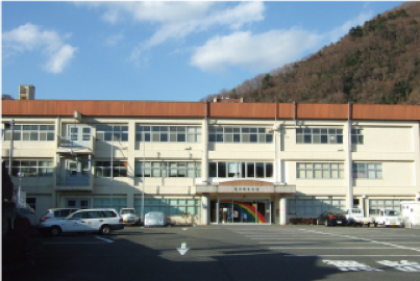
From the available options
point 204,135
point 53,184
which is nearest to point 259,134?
point 204,135

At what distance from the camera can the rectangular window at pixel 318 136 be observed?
140ft

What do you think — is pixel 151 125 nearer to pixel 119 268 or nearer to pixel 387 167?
pixel 387 167

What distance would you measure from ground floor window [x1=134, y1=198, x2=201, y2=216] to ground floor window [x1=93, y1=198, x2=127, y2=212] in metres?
1.14

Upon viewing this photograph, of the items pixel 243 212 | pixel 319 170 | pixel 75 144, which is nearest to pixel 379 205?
pixel 319 170

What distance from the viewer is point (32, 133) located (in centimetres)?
4116

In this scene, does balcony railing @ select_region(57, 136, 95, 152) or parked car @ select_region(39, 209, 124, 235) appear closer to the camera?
parked car @ select_region(39, 209, 124, 235)

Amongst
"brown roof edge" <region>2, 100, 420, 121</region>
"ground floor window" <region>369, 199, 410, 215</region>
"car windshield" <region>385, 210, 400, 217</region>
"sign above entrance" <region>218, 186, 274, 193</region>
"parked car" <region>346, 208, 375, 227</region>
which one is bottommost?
"parked car" <region>346, 208, 375, 227</region>

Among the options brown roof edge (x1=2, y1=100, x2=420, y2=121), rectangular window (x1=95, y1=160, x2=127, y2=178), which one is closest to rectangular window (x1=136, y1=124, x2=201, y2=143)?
brown roof edge (x1=2, y1=100, x2=420, y2=121)

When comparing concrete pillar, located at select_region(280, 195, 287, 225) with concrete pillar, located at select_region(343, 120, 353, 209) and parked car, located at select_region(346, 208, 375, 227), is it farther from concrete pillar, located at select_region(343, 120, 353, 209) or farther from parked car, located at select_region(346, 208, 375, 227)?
concrete pillar, located at select_region(343, 120, 353, 209)

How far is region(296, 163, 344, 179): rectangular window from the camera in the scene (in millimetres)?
42250

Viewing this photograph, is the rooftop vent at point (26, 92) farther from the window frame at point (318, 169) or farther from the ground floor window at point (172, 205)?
the window frame at point (318, 169)

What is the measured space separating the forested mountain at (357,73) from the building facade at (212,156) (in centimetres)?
4144

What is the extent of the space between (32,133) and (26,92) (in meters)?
5.94

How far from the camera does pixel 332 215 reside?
3681 cm
